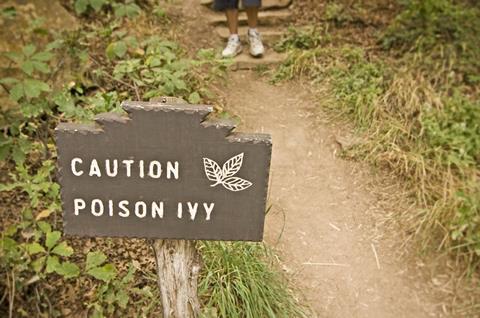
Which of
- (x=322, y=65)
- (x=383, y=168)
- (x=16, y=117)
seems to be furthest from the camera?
(x=322, y=65)

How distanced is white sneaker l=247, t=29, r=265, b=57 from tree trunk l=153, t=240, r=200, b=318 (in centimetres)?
358

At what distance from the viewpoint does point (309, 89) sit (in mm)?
5215

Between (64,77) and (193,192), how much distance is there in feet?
9.33

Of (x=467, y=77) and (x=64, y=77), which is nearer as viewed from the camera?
(x=64, y=77)

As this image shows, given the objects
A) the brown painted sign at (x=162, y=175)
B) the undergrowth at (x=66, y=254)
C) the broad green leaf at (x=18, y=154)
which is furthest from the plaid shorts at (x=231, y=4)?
the brown painted sign at (x=162, y=175)

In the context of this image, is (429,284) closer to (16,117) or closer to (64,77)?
(16,117)

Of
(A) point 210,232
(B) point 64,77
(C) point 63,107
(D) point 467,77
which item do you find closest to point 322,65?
(D) point 467,77

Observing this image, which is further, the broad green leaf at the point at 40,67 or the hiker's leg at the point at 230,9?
the hiker's leg at the point at 230,9

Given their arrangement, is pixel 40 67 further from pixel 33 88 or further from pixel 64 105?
pixel 64 105

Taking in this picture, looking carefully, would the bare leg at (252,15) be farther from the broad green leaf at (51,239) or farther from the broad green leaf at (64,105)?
the broad green leaf at (51,239)

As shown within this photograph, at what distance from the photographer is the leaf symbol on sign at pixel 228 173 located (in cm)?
185

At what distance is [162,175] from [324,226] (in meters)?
2.25

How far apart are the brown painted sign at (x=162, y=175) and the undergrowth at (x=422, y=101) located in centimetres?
220

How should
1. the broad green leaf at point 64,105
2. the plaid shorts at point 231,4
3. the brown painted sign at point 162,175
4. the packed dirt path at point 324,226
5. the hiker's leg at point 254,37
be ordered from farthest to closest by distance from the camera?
the hiker's leg at point 254,37, the plaid shorts at point 231,4, the packed dirt path at point 324,226, the broad green leaf at point 64,105, the brown painted sign at point 162,175
